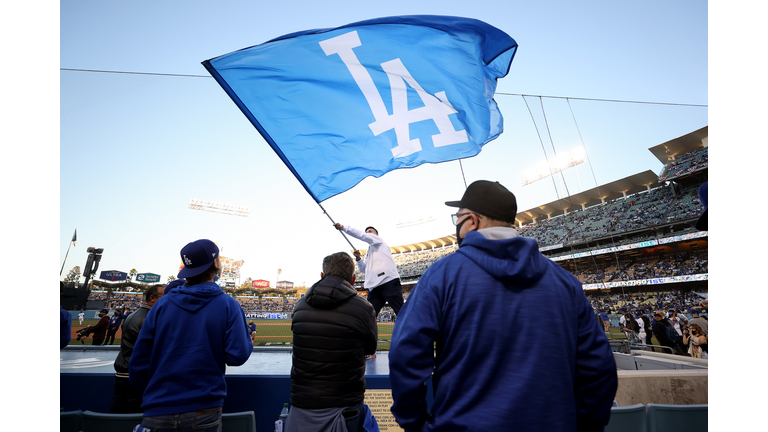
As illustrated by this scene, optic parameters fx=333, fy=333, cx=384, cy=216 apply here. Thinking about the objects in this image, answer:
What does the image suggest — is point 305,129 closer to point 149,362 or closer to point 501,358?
point 149,362

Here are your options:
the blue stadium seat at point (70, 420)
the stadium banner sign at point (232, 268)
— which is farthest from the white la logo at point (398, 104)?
the stadium banner sign at point (232, 268)

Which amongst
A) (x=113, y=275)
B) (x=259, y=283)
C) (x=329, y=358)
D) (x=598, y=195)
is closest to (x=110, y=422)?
(x=329, y=358)

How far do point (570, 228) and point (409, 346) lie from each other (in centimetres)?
4655

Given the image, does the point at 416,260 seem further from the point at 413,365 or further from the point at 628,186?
the point at 413,365

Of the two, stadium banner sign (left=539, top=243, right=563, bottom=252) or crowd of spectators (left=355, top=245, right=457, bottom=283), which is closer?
stadium banner sign (left=539, top=243, right=563, bottom=252)

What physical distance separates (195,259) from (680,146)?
48516 millimetres

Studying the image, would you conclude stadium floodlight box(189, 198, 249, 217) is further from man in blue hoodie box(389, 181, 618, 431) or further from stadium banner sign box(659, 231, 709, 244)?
man in blue hoodie box(389, 181, 618, 431)

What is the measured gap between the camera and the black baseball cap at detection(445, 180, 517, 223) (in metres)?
1.41

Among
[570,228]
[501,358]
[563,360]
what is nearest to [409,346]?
[501,358]

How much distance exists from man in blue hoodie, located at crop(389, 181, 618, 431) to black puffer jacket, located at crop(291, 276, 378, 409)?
2.94 ft

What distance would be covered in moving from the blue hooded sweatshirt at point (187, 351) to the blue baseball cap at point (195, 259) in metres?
0.12

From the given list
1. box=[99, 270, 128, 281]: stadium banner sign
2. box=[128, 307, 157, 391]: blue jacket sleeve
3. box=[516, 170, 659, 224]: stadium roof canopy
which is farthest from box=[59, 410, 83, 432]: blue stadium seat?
box=[99, 270, 128, 281]: stadium banner sign

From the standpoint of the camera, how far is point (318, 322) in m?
2.11

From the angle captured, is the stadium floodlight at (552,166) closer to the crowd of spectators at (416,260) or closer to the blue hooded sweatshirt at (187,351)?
the crowd of spectators at (416,260)
